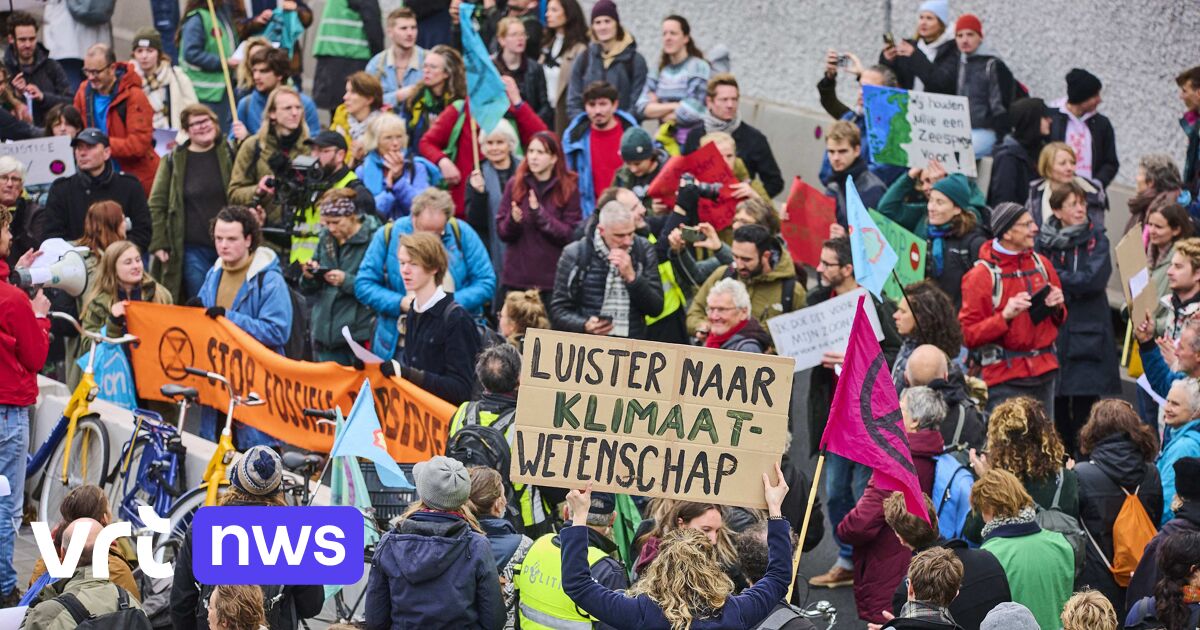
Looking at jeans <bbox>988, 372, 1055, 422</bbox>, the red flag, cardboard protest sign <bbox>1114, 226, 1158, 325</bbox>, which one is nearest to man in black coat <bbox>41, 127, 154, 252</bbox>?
the red flag

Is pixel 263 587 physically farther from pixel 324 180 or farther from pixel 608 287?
pixel 324 180

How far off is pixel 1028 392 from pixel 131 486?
516 centimetres

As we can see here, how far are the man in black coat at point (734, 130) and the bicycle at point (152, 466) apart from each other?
452 cm

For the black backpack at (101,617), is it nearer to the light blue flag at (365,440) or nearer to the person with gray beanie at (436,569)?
the person with gray beanie at (436,569)

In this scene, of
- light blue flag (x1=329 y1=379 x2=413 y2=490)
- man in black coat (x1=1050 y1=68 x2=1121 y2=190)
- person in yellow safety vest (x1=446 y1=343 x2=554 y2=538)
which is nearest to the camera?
light blue flag (x1=329 y1=379 x2=413 y2=490)

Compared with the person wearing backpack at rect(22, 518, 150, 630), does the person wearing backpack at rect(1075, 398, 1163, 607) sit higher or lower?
higher

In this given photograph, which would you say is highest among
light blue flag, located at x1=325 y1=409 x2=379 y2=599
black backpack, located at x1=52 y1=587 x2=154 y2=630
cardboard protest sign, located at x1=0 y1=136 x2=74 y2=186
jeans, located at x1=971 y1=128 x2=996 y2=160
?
jeans, located at x1=971 y1=128 x2=996 y2=160

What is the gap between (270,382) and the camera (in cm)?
1109

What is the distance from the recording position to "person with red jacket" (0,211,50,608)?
9484 mm

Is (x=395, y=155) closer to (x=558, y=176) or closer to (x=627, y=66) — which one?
(x=558, y=176)

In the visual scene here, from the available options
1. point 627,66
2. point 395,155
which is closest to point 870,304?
point 395,155

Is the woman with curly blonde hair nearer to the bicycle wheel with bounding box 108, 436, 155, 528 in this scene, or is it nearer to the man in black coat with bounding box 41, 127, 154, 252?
the bicycle wheel with bounding box 108, 436, 155, 528

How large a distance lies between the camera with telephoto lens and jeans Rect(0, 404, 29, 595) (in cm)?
445

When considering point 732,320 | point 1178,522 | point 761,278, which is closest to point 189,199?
point 761,278
